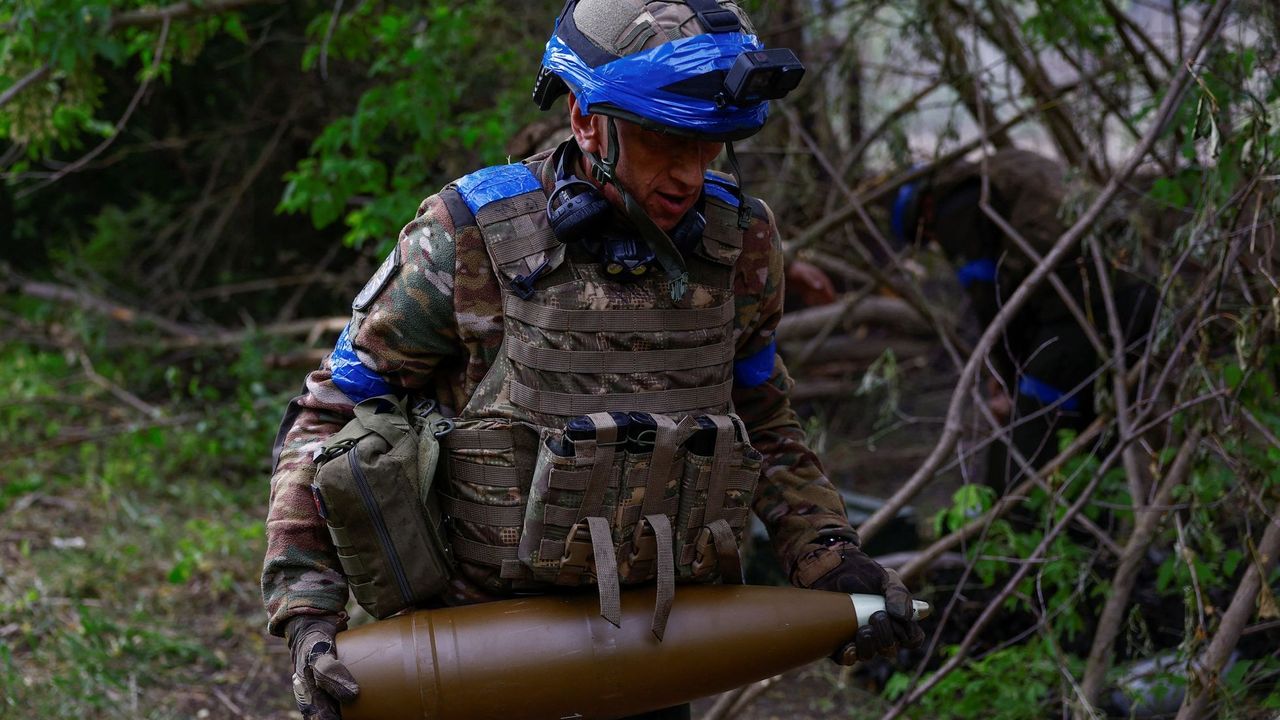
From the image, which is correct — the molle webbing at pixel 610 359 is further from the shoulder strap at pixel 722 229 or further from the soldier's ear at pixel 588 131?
the soldier's ear at pixel 588 131

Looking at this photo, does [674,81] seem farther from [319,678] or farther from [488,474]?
[319,678]

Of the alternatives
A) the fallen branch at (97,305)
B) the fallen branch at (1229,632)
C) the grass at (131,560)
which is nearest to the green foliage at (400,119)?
the grass at (131,560)

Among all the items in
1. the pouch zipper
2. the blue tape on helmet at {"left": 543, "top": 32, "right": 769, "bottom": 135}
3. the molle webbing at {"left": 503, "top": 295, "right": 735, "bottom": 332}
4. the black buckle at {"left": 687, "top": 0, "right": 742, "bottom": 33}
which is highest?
the black buckle at {"left": 687, "top": 0, "right": 742, "bottom": 33}

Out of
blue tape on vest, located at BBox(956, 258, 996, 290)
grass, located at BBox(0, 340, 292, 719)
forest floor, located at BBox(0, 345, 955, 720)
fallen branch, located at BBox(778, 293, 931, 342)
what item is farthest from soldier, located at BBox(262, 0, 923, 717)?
fallen branch, located at BBox(778, 293, 931, 342)

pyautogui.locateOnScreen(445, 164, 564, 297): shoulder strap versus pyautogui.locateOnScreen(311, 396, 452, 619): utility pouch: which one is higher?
pyautogui.locateOnScreen(445, 164, 564, 297): shoulder strap

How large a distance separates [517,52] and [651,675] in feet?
13.5

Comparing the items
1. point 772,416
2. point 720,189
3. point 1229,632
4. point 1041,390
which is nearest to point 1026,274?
point 1041,390

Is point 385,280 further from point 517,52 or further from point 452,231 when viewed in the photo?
point 517,52

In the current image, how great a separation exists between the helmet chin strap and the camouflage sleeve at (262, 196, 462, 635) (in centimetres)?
27

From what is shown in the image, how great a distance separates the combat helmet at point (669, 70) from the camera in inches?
72.6

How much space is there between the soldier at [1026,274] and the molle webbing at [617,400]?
2802 mm

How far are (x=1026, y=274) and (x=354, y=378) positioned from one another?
143 inches

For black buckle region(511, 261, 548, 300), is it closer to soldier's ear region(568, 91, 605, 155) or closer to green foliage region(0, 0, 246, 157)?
soldier's ear region(568, 91, 605, 155)

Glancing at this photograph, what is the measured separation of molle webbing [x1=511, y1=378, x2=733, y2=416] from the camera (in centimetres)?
196
